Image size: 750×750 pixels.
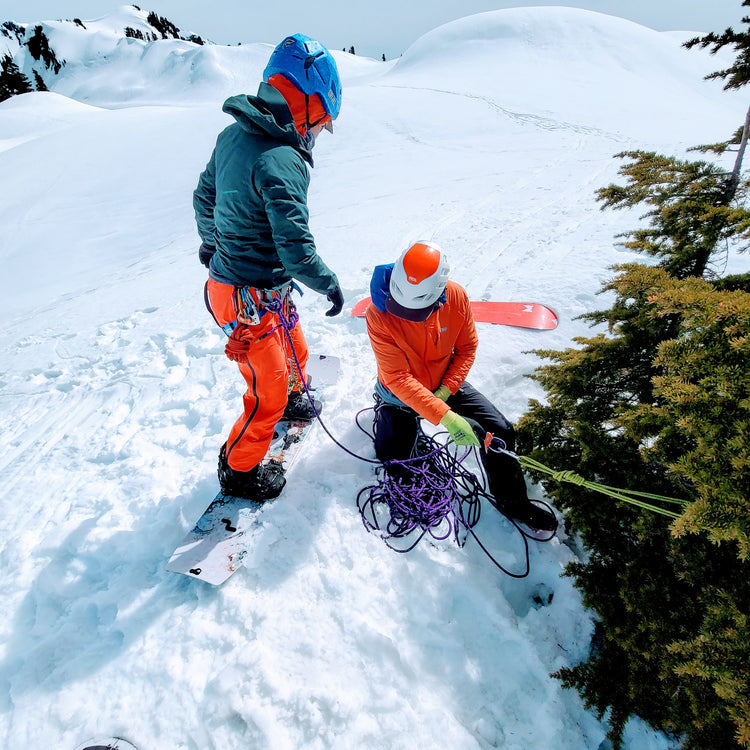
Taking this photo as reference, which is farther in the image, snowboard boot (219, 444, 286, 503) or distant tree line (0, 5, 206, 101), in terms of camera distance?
distant tree line (0, 5, 206, 101)

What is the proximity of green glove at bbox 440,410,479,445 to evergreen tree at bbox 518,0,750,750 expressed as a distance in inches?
17.9

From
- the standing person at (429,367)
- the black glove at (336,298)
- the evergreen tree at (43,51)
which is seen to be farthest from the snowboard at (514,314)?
the evergreen tree at (43,51)

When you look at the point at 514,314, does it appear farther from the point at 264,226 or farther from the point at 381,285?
the point at 264,226

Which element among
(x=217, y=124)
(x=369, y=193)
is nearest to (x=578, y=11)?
(x=217, y=124)

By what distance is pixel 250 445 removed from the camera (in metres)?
2.85

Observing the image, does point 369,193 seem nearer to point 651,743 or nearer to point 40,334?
point 40,334

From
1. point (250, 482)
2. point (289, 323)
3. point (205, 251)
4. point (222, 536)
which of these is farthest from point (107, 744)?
point (205, 251)

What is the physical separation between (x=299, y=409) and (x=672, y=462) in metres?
2.79

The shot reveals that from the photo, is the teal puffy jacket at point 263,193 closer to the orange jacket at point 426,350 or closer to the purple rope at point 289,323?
the purple rope at point 289,323

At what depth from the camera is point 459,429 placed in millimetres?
2631

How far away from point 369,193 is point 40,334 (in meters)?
7.20

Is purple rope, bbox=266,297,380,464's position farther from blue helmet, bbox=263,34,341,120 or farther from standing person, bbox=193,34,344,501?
blue helmet, bbox=263,34,341,120

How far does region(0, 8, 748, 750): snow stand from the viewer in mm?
2141

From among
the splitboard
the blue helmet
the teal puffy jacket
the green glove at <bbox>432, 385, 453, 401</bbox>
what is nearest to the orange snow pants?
the teal puffy jacket
